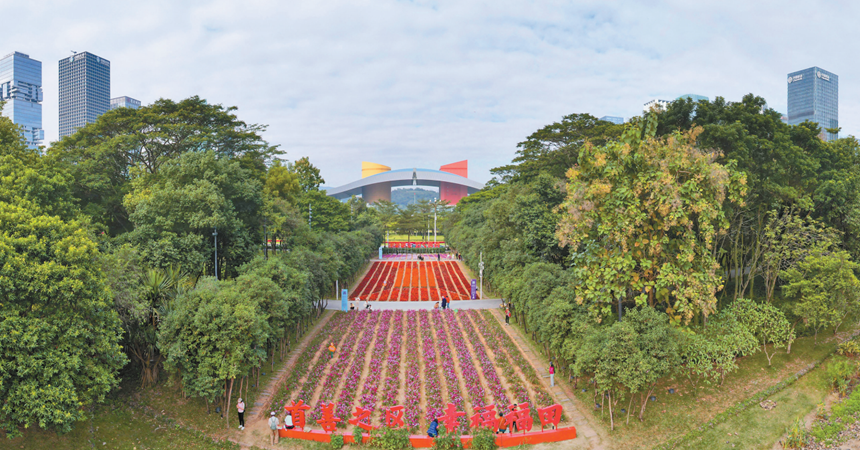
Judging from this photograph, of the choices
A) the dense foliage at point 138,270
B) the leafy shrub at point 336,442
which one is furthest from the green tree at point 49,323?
the leafy shrub at point 336,442

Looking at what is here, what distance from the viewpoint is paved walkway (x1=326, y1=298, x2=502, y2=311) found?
2672 centimetres

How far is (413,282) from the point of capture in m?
35.8

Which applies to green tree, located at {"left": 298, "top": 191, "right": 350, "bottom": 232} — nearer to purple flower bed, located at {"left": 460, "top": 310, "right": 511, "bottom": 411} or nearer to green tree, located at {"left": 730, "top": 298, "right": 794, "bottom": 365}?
purple flower bed, located at {"left": 460, "top": 310, "right": 511, "bottom": 411}

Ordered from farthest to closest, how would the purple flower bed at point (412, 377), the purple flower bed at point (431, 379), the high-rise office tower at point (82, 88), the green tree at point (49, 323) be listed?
the high-rise office tower at point (82, 88)
the purple flower bed at point (431, 379)
the purple flower bed at point (412, 377)
the green tree at point (49, 323)

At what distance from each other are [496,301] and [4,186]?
23.9 metres

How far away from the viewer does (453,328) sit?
22156mm

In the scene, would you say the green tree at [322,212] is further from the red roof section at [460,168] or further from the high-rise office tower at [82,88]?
the high-rise office tower at [82,88]

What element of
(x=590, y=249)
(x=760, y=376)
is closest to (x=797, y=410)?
(x=760, y=376)

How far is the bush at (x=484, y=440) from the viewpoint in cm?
1159

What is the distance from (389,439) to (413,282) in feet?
79.1

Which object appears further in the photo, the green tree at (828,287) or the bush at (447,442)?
the green tree at (828,287)

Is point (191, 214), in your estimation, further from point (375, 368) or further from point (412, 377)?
point (412, 377)

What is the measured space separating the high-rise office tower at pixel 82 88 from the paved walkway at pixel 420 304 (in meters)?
154

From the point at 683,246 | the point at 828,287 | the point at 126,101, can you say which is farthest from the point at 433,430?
the point at 126,101
